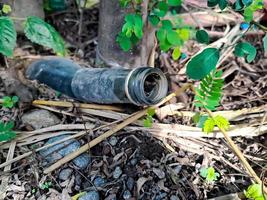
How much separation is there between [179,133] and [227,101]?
11.8 inches

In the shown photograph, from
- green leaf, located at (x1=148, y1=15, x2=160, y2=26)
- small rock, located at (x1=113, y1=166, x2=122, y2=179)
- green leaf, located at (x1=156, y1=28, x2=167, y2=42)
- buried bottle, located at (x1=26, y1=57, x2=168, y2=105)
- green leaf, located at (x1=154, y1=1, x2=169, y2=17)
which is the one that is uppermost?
green leaf, located at (x1=154, y1=1, x2=169, y2=17)

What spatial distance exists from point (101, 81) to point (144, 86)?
17 centimetres

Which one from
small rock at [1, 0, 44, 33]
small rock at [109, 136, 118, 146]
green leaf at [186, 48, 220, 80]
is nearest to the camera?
green leaf at [186, 48, 220, 80]

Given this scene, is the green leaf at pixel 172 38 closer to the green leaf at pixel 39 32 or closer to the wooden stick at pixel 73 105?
the wooden stick at pixel 73 105

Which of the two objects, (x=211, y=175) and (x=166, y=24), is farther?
(x=166, y=24)

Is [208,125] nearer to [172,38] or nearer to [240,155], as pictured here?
[240,155]

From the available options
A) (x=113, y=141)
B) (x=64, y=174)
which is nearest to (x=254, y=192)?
(x=113, y=141)

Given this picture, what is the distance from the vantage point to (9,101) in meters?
1.60

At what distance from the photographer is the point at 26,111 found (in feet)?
5.31

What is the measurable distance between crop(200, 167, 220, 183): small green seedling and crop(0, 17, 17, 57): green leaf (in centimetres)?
72

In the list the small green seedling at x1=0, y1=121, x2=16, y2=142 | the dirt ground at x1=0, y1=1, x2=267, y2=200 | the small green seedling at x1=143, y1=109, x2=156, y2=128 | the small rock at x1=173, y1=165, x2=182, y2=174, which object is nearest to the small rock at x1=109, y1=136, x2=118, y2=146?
the dirt ground at x1=0, y1=1, x2=267, y2=200

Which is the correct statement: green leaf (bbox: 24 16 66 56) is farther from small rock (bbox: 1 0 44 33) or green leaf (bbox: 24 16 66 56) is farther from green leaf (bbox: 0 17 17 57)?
small rock (bbox: 1 0 44 33)

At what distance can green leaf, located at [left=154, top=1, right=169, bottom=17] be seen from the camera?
1.55 metres

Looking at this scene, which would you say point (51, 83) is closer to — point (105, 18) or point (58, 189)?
point (105, 18)
